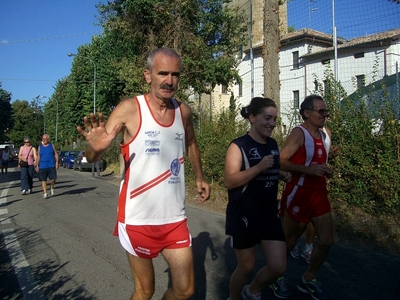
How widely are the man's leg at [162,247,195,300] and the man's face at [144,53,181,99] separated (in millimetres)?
1104

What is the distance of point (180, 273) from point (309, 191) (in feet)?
6.32

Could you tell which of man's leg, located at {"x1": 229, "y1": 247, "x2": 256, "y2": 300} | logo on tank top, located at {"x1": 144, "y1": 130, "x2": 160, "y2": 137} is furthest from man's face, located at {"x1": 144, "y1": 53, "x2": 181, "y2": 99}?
man's leg, located at {"x1": 229, "y1": 247, "x2": 256, "y2": 300}

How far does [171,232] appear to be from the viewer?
289 cm

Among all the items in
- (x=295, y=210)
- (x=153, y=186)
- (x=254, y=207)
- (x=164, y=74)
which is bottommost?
(x=295, y=210)

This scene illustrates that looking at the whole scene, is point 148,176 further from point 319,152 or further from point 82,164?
point 82,164

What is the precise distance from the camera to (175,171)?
2.92m

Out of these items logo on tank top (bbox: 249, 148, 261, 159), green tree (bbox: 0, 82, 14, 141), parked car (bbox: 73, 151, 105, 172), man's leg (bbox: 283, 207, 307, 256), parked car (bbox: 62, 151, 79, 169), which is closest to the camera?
logo on tank top (bbox: 249, 148, 261, 159)

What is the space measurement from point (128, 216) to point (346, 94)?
6.55 meters

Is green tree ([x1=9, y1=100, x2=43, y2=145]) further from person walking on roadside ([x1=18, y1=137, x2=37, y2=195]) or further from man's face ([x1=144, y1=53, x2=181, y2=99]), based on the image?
man's face ([x1=144, y1=53, x2=181, y2=99])

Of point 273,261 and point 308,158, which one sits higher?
point 308,158

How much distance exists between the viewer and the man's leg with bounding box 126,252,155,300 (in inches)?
112

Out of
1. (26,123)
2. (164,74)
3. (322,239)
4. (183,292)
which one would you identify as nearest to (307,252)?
(322,239)

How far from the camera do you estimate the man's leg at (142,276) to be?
285cm

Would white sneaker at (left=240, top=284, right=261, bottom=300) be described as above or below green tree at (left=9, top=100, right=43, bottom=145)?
below
